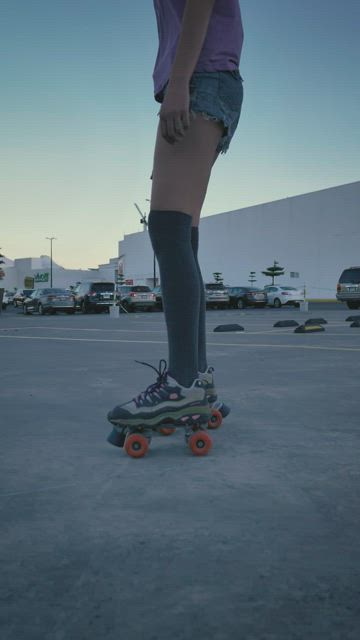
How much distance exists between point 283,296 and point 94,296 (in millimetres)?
10797

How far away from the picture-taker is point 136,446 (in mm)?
2025

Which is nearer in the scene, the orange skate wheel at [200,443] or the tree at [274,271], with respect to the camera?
the orange skate wheel at [200,443]

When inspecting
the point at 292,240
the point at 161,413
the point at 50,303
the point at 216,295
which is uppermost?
the point at 292,240

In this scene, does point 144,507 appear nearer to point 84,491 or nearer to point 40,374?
point 84,491

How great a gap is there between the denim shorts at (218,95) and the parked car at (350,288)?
2427 centimetres

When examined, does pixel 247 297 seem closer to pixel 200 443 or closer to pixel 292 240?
pixel 292 240

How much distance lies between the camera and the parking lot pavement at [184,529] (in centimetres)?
96

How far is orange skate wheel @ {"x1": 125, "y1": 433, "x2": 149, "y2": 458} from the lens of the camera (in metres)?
2.02


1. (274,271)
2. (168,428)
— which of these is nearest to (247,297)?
(274,271)

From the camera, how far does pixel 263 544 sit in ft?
4.08

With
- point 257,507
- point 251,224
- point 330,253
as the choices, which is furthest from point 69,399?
point 251,224

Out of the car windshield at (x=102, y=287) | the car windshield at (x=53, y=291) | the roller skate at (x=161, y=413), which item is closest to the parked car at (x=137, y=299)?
the car windshield at (x=102, y=287)

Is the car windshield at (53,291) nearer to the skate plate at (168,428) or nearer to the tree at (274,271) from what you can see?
the skate plate at (168,428)

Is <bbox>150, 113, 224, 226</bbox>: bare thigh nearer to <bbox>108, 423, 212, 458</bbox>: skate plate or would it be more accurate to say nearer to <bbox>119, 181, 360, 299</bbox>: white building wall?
<bbox>108, 423, 212, 458</bbox>: skate plate
